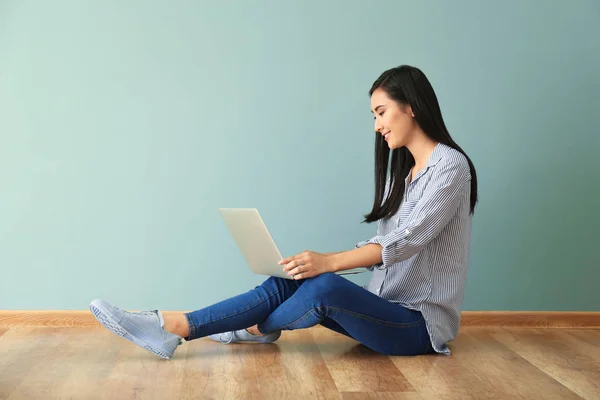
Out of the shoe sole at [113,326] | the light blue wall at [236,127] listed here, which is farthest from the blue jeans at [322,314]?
the light blue wall at [236,127]

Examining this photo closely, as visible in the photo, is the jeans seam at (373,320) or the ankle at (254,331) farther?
the ankle at (254,331)

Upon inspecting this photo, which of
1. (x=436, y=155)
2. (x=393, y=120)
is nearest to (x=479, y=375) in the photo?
(x=436, y=155)

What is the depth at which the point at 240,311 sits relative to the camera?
7.73 ft

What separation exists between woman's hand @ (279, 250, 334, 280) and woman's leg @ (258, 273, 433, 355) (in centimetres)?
3

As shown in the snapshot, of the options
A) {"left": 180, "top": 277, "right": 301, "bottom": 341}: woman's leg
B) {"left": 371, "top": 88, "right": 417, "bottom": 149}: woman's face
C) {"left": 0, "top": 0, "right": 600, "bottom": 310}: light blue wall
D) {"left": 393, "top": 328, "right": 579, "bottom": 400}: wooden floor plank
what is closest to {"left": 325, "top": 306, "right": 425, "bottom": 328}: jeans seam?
{"left": 393, "top": 328, "right": 579, "bottom": 400}: wooden floor plank

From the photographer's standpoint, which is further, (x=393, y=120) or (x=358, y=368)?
(x=393, y=120)

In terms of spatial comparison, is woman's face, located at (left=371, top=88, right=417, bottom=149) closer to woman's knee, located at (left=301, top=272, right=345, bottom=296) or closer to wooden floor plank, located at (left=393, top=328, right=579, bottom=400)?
woman's knee, located at (left=301, top=272, right=345, bottom=296)

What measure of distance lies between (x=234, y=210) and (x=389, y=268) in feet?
1.92

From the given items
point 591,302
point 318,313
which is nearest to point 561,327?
point 591,302

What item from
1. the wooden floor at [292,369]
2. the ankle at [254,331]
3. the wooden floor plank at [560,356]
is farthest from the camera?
the ankle at [254,331]

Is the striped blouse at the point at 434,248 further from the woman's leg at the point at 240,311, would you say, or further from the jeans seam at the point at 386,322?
the woman's leg at the point at 240,311

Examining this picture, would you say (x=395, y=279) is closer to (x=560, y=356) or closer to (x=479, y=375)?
(x=479, y=375)

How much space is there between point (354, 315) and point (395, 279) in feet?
0.77

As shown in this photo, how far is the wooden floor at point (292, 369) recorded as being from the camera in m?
2.03
